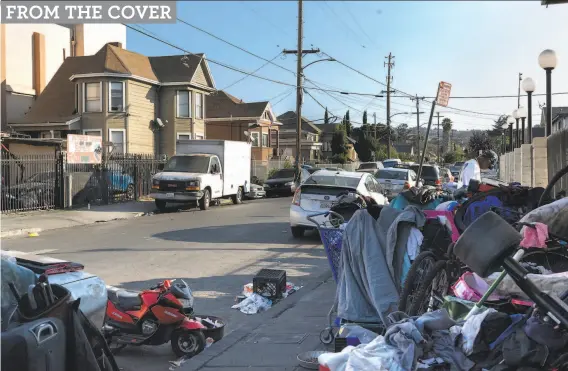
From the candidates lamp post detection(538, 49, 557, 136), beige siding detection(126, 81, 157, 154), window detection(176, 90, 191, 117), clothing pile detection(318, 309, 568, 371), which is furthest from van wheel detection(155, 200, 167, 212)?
clothing pile detection(318, 309, 568, 371)

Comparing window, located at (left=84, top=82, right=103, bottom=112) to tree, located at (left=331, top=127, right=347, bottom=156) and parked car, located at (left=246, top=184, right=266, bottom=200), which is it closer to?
parked car, located at (left=246, top=184, right=266, bottom=200)

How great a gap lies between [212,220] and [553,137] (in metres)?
9.51

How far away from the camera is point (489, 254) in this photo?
225 cm

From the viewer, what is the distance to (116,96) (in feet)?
100

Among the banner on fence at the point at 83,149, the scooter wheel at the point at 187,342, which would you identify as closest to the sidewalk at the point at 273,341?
the scooter wheel at the point at 187,342

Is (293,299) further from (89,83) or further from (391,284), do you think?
(89,83)

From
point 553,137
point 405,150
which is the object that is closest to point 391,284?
point 553,137

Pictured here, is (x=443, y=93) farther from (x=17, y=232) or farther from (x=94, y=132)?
(x=94, y=132)

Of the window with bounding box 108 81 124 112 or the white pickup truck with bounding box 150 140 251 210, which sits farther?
the window with bounding box 108 81 124 112

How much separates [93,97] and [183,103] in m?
5.61

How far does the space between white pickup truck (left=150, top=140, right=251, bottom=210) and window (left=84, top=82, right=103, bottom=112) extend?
37.8 feet

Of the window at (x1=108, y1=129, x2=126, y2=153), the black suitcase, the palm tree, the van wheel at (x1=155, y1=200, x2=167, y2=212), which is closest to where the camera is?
the black suitcase

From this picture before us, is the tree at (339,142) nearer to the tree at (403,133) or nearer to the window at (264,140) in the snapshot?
the window at (264,140)

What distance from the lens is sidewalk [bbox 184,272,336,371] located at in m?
4.23
